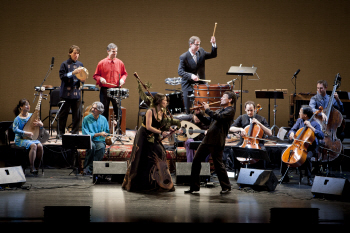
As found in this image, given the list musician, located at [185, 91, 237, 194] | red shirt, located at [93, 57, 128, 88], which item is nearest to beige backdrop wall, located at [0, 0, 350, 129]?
red shirt, located at [93, 57, 128, 88]

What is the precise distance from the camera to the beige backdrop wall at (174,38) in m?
10.9

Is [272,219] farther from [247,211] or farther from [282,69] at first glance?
[282,69]

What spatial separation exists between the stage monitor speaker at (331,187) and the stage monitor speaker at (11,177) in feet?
13.5

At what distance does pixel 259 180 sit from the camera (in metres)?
6.13

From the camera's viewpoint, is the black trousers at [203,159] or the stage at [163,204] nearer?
the stage at [163,204]

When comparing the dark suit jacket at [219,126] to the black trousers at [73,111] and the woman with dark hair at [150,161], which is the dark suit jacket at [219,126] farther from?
the black trousers at [73,111]

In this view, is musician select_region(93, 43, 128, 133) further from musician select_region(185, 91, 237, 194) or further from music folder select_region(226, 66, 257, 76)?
musician select_region(185, 91, 237, 194)

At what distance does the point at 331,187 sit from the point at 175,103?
11.6 ft

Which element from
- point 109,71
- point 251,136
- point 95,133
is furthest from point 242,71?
point 95,133

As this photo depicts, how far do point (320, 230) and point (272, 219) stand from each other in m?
0.48

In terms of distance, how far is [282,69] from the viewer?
11.1 meters

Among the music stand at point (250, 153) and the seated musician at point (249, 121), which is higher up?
the seated musician at point (249, 121)

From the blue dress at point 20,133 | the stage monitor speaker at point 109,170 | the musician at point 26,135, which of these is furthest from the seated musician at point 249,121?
the blue dress at point 20,133

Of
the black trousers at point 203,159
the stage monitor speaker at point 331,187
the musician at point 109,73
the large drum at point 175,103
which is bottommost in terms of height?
the stage monitor speaker at point 331,187
